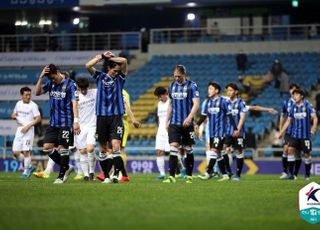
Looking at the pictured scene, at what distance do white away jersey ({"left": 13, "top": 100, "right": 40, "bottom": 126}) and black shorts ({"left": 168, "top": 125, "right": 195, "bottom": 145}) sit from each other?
194 inches

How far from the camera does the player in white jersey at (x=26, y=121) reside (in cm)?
2257

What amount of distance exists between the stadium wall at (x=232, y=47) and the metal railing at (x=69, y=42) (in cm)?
196

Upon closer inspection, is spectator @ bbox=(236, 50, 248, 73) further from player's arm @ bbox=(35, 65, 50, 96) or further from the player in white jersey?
player's arm @ bbox=(35, 65, 50, 96)

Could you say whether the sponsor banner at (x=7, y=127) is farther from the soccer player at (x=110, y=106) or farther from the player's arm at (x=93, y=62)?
the player's arm at (x=93, y=62)

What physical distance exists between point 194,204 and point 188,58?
2966 centimetres

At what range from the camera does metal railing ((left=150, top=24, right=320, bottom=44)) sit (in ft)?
136

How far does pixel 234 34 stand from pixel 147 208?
1307 inches

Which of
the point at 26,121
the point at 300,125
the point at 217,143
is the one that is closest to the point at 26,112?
the point at 26,121

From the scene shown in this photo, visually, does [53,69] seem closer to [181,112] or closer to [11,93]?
[181,112]

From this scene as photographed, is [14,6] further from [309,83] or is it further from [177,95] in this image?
[177,95]

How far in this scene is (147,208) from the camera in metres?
11.7

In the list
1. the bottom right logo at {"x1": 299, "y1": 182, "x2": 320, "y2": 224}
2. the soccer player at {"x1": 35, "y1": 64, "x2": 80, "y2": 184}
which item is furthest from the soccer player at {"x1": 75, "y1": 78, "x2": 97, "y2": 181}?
the bottom right logo at {"x1": 299, "y1": 182, "x2": 320, "y2": 224}

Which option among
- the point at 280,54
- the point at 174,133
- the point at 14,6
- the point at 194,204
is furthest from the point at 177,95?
the point at 14,6

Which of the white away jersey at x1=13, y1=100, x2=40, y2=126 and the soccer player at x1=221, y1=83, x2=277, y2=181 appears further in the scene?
the white away jersey at x1=13, y1=100, x2=40, y2=126
